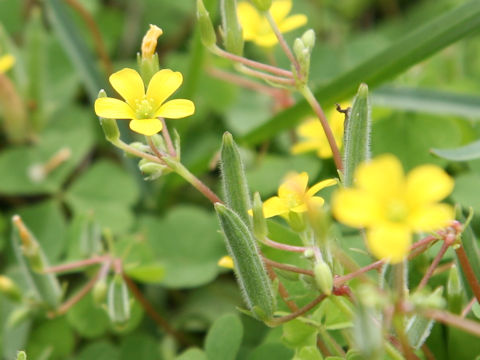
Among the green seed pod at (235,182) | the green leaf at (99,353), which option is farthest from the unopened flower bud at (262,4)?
the green leaf at (99,353)

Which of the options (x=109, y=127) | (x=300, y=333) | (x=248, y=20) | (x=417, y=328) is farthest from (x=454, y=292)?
(x=248, y=20)

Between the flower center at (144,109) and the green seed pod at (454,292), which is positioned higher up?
the flower center at (144,109)

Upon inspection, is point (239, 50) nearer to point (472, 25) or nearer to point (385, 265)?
point (385, 265)

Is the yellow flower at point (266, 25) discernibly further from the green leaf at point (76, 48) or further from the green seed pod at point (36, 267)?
the green seed pod at point (36, 267)

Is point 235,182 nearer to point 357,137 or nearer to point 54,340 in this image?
point 357,137

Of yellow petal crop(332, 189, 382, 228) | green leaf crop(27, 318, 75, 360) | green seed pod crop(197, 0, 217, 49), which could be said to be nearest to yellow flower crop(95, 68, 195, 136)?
green seed pod crop(197, 0, 217, 49)

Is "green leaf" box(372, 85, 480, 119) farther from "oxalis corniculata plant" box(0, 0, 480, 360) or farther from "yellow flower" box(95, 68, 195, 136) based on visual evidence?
"yellow flower" box(95, 68, 195, 136)

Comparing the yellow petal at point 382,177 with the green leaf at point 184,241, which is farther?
the green leaf at point 184,241
